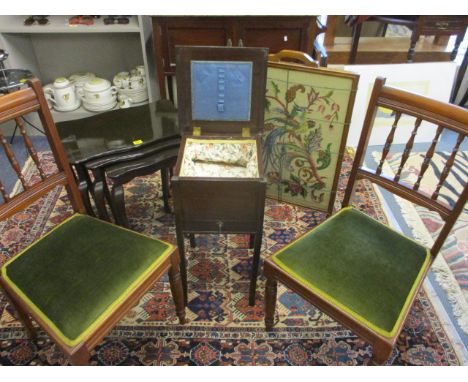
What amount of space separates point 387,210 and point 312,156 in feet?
2.04

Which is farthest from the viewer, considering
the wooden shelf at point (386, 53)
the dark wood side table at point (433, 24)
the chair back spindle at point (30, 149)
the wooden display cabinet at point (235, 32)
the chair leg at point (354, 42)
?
the wooden shelf at point (386, 53)

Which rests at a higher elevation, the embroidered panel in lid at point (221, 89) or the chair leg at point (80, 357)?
→ the embroidered panel in lid at point (221, 89)

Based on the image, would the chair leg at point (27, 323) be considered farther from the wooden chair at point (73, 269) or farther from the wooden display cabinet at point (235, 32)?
the wooden display cabinet at point (235, 32)

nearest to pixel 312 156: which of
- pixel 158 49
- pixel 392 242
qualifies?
pixel 392 242

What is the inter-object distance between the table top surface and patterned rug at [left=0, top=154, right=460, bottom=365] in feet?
2.05

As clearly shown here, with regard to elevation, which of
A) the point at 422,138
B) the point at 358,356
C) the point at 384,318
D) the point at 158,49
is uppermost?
the point at 158,49

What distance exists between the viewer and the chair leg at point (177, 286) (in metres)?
1.36

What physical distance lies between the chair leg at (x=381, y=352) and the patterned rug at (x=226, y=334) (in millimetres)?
370

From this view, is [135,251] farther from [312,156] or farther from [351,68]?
[351,68]

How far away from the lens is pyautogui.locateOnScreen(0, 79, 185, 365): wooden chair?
110 centimetres

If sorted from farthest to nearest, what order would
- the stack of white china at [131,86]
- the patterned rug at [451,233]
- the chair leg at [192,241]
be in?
the stack of white china at [131,86] < the chair leg at [192,241] < the patterned rug at [451,233]

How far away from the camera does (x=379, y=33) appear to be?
3.57 meters

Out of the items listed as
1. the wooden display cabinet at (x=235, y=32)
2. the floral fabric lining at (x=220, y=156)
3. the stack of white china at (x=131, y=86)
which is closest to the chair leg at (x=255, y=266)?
the floral fabric lining at (x=220, y=156)

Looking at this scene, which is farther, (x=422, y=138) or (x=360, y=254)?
(x=422, y=138)
